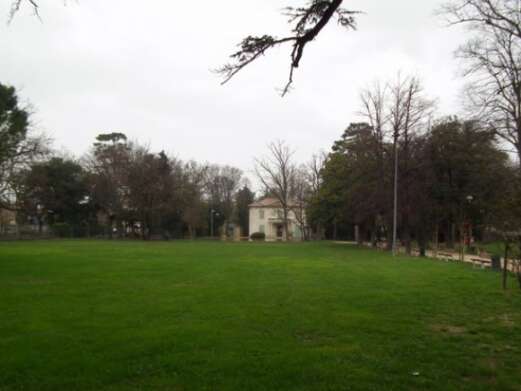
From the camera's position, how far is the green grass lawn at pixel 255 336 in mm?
4648

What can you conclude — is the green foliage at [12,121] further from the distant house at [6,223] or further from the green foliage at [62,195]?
the distant house at [6,223]

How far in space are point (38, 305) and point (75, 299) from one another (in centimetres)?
84

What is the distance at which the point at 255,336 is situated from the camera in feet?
20.8

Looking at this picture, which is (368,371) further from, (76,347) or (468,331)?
(76,347)

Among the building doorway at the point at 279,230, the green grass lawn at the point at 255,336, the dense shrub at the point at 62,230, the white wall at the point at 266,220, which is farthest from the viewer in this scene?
the building doorway at the point at 279,230

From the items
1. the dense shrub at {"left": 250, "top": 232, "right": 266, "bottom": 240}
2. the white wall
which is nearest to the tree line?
the dense shrub at {"left": 250, "top": 232, "right": 266, "bottom": 240}

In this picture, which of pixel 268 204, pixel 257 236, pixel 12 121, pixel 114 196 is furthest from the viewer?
pixel 268 204

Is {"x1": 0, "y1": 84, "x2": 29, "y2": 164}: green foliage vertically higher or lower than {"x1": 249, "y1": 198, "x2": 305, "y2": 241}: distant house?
higher

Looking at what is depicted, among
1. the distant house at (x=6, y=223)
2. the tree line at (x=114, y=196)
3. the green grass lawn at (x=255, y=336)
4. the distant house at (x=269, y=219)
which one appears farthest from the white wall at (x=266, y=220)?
the green grass lawn at (x=255, y=336)

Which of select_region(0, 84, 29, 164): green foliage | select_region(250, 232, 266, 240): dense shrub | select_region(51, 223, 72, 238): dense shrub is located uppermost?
select_region(0, 84, 29, 164): green foliage

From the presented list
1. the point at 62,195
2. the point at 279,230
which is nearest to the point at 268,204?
the point at 279,230

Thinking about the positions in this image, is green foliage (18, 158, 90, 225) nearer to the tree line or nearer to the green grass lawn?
the tree line

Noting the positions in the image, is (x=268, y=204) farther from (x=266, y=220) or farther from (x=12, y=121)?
(x=12, y=121)

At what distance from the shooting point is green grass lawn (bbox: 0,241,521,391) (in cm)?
465
